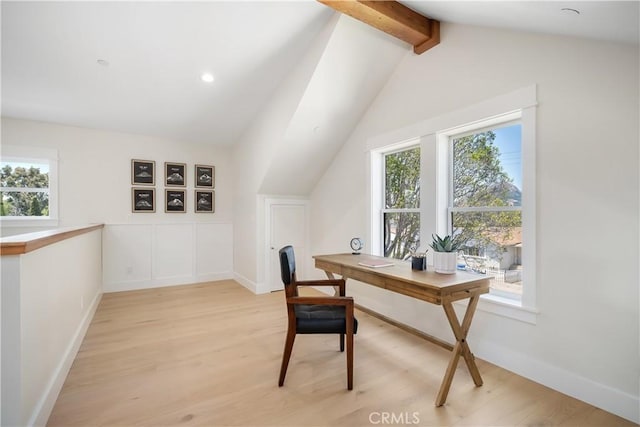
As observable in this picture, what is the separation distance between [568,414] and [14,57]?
5070 millimetres

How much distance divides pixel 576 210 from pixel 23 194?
19.3 ft

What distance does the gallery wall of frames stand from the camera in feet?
14.8

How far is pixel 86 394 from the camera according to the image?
1.89 meters

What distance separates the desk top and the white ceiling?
5.11ft

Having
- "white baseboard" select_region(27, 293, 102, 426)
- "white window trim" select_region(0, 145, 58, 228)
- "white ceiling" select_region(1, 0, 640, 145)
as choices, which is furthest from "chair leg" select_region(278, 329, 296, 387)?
"white window trim" select_region(0, 145, 58, 228)

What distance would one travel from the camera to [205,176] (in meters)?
5.01

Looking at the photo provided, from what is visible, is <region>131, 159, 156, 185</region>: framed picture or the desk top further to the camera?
<region>131, 159, 156, 185</region>: framed picture

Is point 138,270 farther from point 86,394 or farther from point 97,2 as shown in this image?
point 97,2

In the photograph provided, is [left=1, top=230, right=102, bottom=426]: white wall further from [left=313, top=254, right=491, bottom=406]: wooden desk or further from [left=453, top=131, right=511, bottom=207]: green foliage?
[left=453, top=131, right=511, bottom=207]: green foliage

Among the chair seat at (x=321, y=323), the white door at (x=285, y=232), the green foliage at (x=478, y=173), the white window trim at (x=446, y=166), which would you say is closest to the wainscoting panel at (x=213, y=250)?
the white door at (x=285, y=232)

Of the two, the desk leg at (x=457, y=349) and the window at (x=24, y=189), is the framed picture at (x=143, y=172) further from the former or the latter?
the desk leg at (x=457, y=349)

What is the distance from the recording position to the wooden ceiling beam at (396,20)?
2189 mm

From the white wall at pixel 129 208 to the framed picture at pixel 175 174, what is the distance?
65 millimetres

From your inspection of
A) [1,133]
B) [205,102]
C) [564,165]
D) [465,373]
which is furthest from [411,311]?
[1,133]
